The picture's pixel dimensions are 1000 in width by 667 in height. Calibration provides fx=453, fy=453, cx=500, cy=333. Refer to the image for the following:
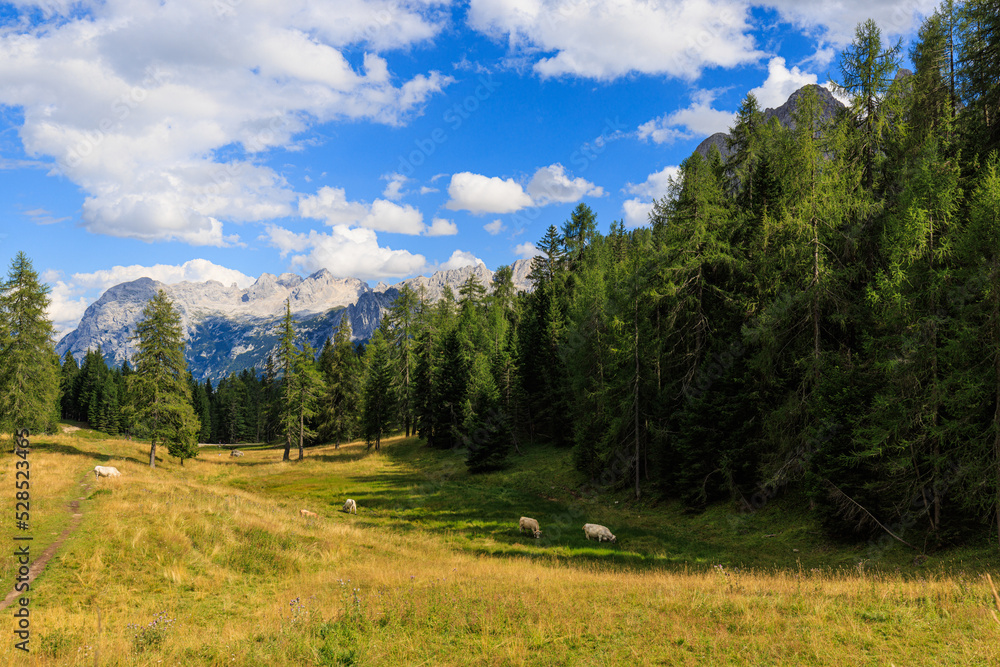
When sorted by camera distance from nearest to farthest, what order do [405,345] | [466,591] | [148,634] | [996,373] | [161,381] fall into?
[148,634]
[466,591]
[996,373]
[161,381]
[405,345]

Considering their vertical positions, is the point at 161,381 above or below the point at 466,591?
above

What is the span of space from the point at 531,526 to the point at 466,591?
14.1 m

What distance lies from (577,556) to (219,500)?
18371mm

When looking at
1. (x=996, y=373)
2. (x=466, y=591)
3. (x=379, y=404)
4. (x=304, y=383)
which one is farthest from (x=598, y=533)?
(x=304, y=383)

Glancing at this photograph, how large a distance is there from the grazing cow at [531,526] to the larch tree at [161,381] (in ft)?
118

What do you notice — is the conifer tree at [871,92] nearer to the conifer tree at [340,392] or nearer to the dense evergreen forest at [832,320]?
the dense evergreen forest at [832,320]

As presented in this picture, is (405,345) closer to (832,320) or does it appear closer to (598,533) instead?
(598,533)

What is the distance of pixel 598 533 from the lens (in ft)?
80.4

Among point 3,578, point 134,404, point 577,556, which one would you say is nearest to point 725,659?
point 577,556

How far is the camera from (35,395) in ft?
123

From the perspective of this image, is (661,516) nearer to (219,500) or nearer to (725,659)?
(725,659)

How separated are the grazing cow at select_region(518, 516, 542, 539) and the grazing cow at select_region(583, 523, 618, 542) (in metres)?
2.65

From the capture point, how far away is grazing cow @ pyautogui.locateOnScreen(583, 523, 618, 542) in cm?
2420

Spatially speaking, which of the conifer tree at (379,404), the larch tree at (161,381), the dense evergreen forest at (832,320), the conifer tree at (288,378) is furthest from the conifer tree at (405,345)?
the larch tree at (161,381)
